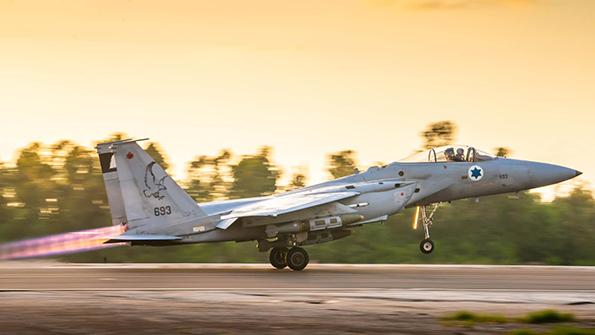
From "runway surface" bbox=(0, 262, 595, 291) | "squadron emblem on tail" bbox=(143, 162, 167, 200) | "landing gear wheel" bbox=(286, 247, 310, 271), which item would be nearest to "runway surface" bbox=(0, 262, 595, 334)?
"runway surface" bbox=(0, 262, 595, 291)

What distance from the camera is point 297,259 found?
29.8m

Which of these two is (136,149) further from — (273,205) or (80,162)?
(80,162)

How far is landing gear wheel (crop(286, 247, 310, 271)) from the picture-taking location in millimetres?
29672

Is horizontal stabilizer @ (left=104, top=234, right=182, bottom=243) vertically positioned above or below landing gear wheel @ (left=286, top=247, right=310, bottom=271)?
above

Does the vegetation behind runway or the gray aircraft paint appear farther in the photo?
the vegetation behind runway

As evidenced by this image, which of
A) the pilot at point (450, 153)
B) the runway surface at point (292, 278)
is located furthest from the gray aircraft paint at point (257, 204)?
the runway surface at point (292, 278)

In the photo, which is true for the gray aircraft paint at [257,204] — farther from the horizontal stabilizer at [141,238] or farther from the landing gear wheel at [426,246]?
the landing gear wheel at [426,246]

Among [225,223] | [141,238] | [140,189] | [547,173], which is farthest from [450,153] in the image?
[141,238]

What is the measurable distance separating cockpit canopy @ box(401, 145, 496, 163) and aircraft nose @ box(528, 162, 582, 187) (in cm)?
161

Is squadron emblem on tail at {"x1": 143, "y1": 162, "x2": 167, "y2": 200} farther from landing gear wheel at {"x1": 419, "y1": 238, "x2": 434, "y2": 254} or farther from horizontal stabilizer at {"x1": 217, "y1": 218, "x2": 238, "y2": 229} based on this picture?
landing gear wheel at {"x1": 419, "y1": 238, "x2": 434, "y2": 254}

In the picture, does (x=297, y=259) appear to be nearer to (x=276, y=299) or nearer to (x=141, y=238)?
(x=141, y=238)

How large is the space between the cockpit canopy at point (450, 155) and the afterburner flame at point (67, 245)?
28.6 feet

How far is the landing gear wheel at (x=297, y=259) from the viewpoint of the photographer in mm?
29672

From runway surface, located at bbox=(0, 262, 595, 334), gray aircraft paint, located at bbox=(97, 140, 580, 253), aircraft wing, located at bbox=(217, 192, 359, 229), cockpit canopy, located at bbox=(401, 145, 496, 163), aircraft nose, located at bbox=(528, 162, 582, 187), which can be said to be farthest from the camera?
aircraft nose, located at bbox=(528, 162, 582, 187)
